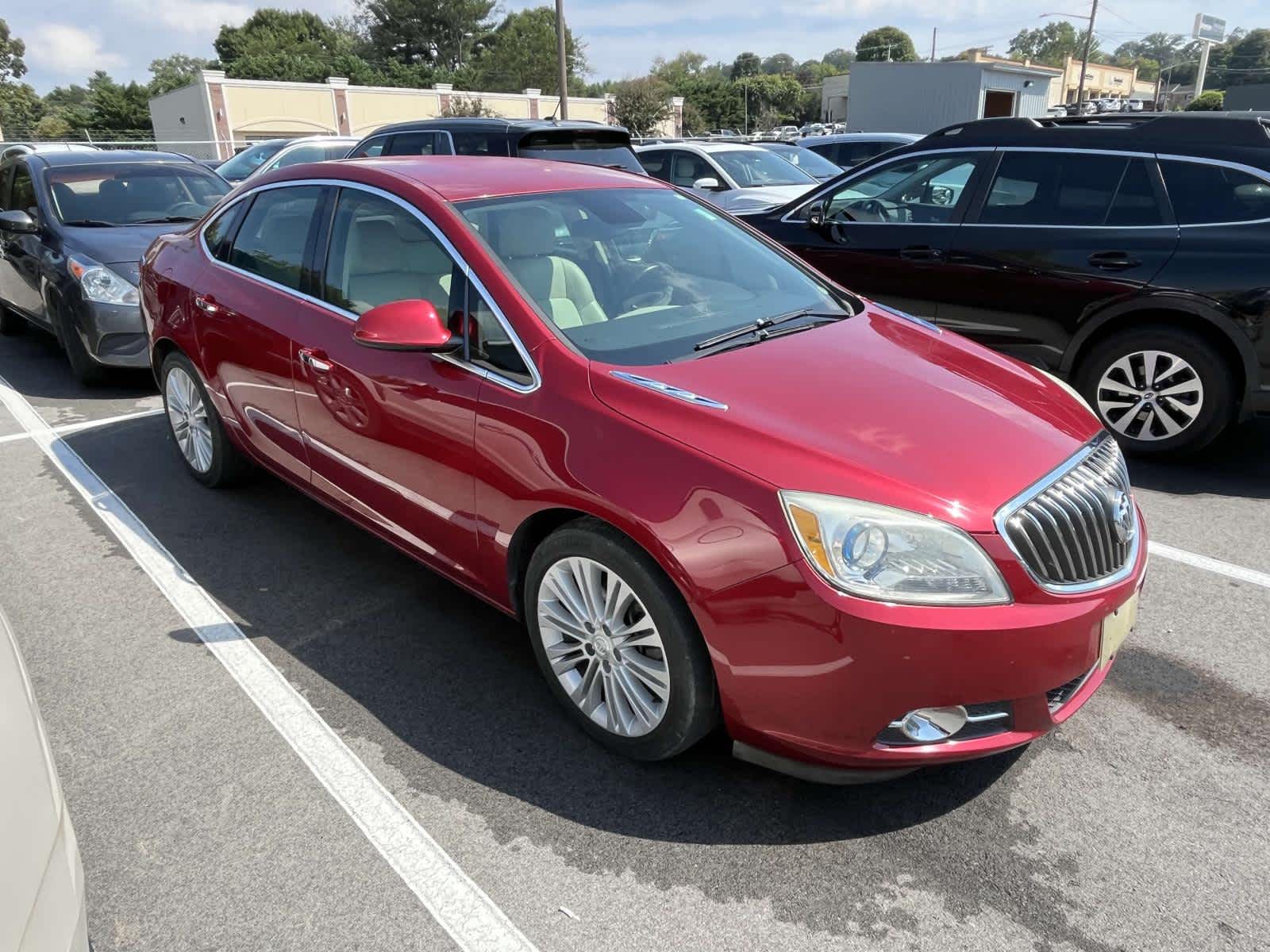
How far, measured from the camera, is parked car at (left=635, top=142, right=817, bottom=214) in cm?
1042

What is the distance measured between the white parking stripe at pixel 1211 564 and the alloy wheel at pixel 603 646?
2477 mm

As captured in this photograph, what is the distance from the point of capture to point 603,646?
2.76 metres

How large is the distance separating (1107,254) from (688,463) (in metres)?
3.86

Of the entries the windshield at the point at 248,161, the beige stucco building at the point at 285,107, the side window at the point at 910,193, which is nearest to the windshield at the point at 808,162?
the side window at the point at 910,193

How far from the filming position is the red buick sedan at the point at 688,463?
229cm

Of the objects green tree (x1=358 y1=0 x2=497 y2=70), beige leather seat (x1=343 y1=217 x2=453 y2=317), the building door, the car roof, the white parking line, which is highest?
green tree (x1=358 y1=0 x2=497 y2=70)

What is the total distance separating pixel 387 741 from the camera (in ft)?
9.60

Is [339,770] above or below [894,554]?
below

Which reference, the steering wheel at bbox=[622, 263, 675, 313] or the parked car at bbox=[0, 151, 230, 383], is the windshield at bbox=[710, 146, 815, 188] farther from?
the steering wheel at bbox=[622, 263, 675, 313]

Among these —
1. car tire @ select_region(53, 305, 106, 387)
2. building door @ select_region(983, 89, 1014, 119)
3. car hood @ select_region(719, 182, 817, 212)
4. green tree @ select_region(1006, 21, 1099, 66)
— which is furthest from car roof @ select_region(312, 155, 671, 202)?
green tree @ select_region(1006, 21, 1099, 66)

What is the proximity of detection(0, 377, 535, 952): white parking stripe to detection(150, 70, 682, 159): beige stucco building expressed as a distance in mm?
35557

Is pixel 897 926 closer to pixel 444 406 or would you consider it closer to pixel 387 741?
pixel 387 741

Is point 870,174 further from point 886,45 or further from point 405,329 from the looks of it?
point 886,45

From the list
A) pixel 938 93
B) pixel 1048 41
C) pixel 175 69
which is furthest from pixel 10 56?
pixel 1048 41
